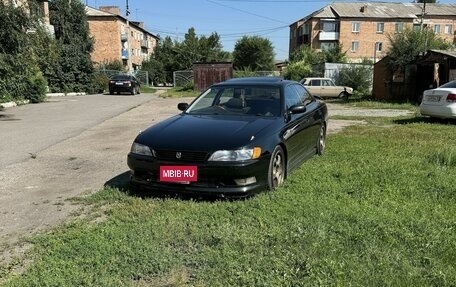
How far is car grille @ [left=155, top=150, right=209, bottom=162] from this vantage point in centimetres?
461

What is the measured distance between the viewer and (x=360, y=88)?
2838 cm

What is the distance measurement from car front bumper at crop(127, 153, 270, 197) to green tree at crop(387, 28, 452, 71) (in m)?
19.3

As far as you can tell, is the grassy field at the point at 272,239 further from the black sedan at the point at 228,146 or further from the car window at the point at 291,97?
the car window at the point at 291,97

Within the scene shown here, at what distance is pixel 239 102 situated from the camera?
6.08 metres

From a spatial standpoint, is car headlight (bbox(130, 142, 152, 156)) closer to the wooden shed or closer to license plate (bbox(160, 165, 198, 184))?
Result: license plate (bbox(160, 165, 198, 184))

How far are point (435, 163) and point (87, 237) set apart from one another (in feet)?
17.0

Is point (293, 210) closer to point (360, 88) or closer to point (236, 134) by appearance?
point (236, 134)

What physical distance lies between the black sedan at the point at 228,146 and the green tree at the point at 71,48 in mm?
27948

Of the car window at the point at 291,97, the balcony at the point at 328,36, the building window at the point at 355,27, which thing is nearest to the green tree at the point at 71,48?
the car window at the point at 291,97

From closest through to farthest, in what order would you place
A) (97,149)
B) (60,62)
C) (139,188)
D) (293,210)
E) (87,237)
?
1. (87,237)
2. (293,210)
3. (139,188)
4. (97,149)
5. (60,62)

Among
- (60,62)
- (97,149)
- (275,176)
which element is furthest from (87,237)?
(60,62)

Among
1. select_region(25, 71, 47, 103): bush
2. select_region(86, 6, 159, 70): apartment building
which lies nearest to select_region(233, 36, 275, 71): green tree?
select_region(86, 6, 159, 70): apartment building

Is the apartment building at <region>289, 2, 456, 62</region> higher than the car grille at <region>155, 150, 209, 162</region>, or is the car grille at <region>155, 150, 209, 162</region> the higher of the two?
the apartment building at <region>289, 2, 456, 62</region>

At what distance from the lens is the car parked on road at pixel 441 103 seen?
11.4 meters
